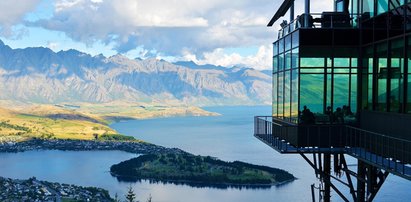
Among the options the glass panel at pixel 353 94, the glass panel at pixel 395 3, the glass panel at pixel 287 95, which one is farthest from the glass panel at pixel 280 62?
the glass panel at pixel 395 3

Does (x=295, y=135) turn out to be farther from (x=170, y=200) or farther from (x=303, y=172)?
(x=303, y=172)

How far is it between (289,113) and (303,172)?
499 feet

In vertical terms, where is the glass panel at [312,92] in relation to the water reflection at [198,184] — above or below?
above

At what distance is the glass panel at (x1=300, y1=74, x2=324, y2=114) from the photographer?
24078 millimetres

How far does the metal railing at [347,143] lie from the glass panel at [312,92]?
93 centimetres

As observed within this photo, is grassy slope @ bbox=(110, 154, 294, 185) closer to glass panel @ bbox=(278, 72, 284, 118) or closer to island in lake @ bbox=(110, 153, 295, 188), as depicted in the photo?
island in lake @ bbox=(110, 153, 295, 188)

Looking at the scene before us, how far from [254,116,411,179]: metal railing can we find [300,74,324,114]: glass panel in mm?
928

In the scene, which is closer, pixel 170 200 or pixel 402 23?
pixel 402 23

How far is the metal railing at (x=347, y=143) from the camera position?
774 inches

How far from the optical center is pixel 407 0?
71.2ft

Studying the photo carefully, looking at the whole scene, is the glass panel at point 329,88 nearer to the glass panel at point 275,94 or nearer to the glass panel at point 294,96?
the glass panel at point 294,96

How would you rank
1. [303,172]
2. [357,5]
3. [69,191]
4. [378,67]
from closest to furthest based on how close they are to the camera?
[378,67] → [357,5] → [69,191] → [303,172]

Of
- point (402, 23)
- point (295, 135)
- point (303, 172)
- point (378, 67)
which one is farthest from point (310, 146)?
point (303, 172)

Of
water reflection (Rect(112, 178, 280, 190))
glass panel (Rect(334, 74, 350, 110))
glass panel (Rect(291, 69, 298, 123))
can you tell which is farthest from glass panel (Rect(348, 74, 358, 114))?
water reflection (Rect(112, 178, 280, 190))
